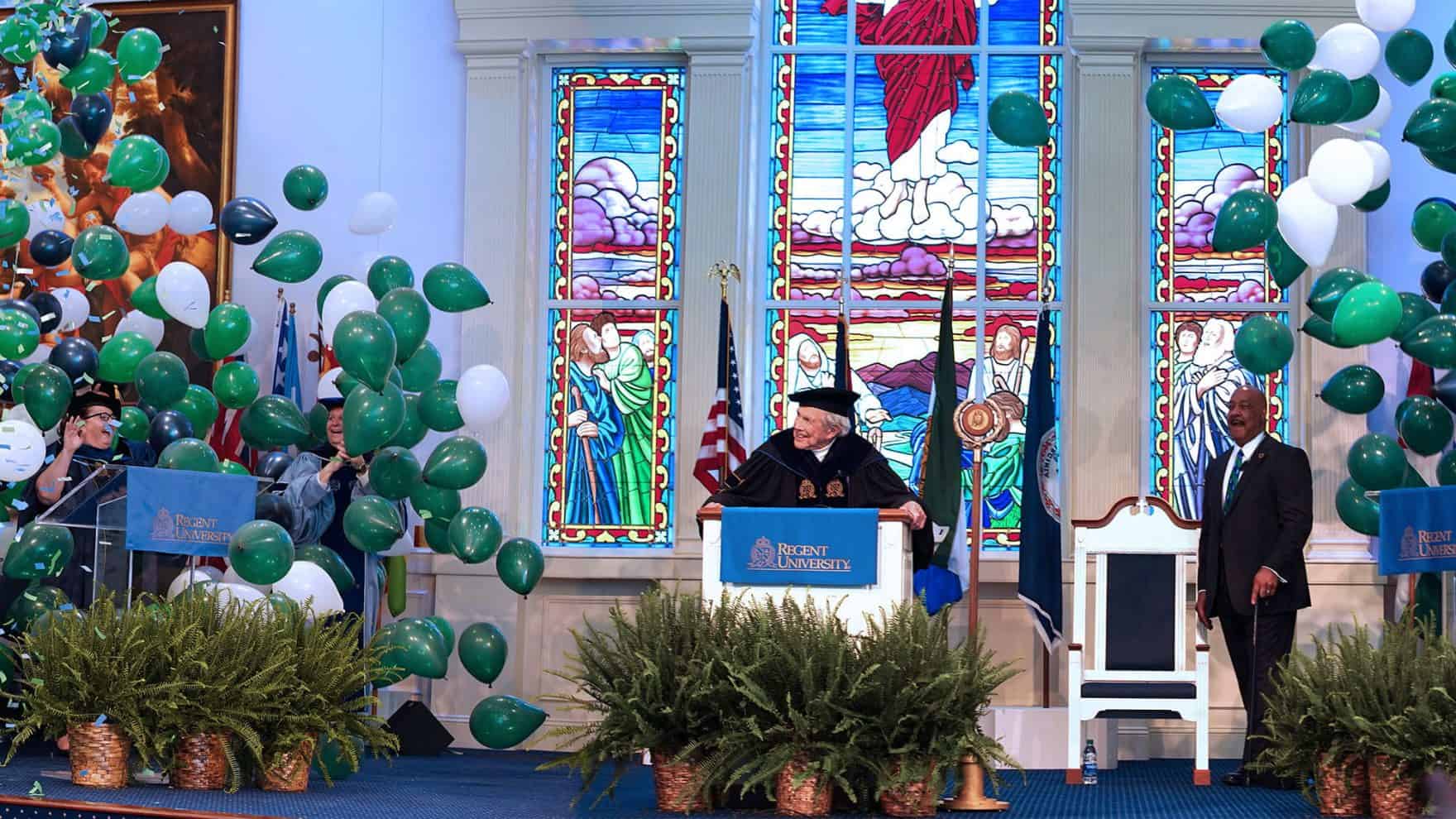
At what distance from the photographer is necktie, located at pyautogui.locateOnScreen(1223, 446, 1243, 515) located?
680 centimetres

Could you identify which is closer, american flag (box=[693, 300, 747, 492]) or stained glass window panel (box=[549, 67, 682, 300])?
american flag (box=[693, 300, 747, 492])

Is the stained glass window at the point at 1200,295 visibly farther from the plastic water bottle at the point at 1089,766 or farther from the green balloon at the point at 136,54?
the green balloon at the point at 136,54

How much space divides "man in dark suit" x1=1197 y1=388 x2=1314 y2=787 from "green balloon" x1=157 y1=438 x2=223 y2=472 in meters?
3.69

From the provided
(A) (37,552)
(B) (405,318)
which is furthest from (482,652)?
(A) (37,552)

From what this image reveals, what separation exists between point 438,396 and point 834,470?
1.87 meters

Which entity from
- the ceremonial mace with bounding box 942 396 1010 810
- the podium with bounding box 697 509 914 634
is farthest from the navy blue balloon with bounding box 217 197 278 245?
the ceremonial mace with bounding box 942 396 1010 810

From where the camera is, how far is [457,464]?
7.36 metres

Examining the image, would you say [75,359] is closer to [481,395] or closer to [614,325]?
[481,395]

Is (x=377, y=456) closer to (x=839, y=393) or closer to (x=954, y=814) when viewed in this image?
(x=839, y=393)

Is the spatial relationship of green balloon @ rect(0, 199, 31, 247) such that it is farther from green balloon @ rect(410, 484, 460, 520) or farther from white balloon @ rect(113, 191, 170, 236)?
green balloon @ rect(410, 484, 460, 520)

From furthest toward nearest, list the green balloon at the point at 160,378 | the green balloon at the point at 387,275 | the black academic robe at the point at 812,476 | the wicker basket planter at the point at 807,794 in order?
the green balloon at the point at 387,275 < the green balloon at the point at 160,378 < the black academic robe at the point at 812,476 < the wicker basket planter at the point at 807,794

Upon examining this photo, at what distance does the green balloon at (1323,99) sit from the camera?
6750mm

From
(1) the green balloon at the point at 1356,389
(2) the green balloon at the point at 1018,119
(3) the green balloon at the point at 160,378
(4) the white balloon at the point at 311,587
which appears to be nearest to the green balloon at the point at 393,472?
(4) the white balloon at the point at 311,587

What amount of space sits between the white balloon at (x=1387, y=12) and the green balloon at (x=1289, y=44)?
0.22 m
